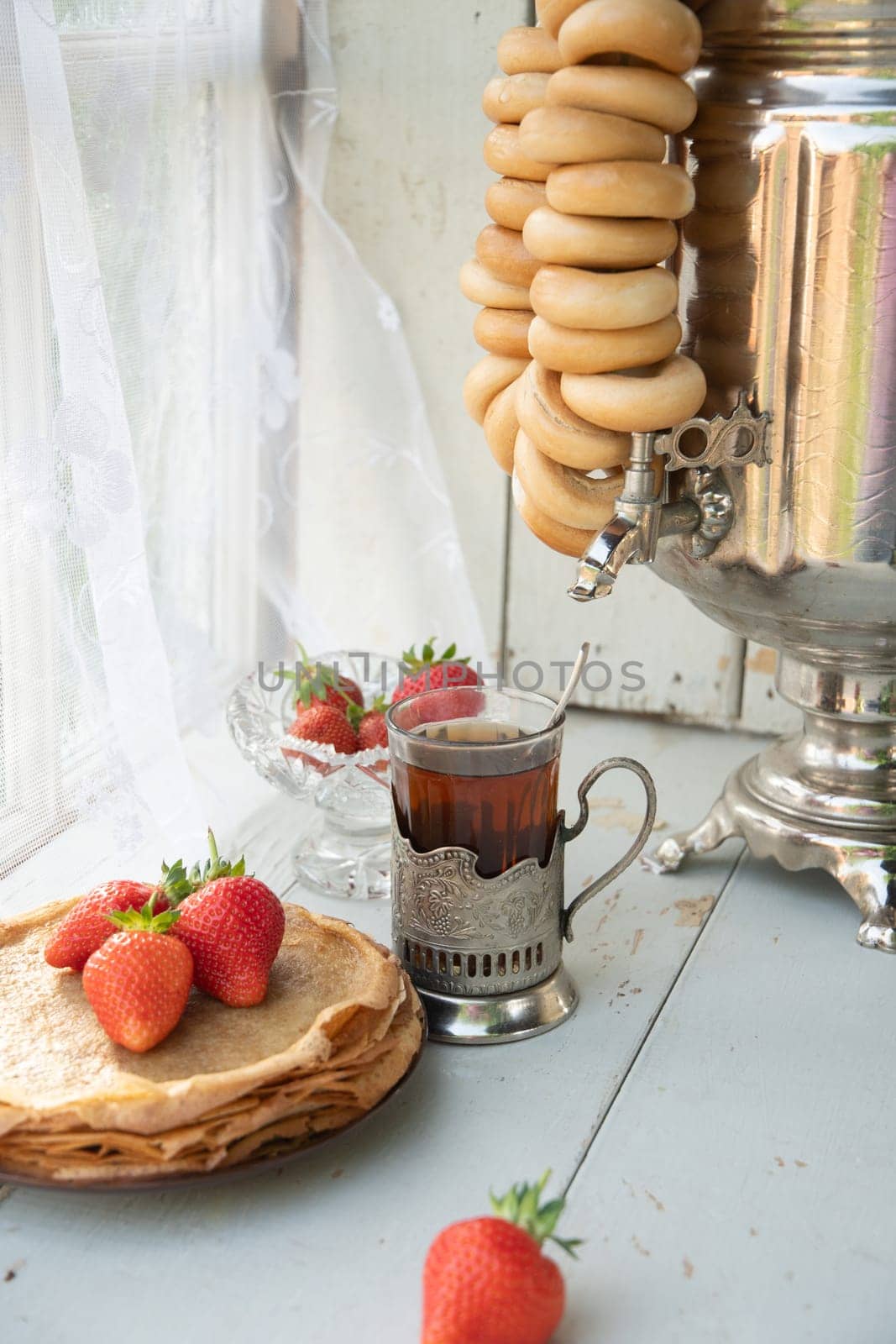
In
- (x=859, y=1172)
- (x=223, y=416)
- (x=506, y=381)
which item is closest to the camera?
(x=859, y=1172)

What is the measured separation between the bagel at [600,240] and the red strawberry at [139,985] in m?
0.43

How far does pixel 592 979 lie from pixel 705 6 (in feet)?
1.97

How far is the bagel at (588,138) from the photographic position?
79 cm

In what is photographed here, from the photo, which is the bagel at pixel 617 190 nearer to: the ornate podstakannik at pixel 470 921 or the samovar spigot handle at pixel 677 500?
the samovar spigot handle at pixel 677 500

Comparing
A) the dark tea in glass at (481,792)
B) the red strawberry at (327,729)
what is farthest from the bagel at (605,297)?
the red strawberry at (327,729)

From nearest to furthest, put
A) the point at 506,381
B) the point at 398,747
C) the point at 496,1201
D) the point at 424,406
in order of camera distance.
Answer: the point at 496,1201 → the point at 398,747 → the point at 506,381 → the point at 424,406

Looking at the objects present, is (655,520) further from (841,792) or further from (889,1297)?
(889,1297)

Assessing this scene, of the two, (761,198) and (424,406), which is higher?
(761,198)

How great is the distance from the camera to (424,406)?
4.44ft

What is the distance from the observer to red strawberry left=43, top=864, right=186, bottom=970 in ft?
2.59

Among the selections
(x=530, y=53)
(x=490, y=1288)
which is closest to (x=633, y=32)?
(x=530, y=53)

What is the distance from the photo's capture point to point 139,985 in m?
0.73

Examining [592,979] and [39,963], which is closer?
[39,963]

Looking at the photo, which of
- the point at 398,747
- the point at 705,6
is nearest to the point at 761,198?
the point at 705,6
